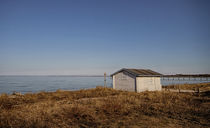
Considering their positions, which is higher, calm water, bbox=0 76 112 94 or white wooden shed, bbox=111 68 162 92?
white wooden shed, bbox=111 68 162 92

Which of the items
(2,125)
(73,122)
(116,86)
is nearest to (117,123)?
(73,122)

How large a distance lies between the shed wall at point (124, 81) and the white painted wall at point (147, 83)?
0.86 m

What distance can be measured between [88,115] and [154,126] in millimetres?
3495

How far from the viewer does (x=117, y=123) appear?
6.73 metres

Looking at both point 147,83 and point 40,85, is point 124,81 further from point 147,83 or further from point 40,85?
point 40,85

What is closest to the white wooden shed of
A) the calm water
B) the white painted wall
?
the white painted wall

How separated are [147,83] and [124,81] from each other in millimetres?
3888

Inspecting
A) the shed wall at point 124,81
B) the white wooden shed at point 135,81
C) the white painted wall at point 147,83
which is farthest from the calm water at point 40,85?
the white painted wall at point 147,83

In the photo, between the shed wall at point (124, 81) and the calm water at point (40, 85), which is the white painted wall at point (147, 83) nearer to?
the shed wall at point (124, 81)

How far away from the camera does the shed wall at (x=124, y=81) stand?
2270cm

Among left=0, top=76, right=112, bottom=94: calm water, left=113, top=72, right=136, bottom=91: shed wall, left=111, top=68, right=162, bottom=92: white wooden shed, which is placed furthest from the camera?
left=0, top=76, right=112, bottom=94: calm water

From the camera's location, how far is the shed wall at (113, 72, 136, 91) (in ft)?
74.5

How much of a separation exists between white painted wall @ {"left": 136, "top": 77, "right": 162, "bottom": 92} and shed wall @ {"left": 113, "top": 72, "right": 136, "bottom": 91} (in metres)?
0.86

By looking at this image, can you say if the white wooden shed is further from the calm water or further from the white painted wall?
the calm water
